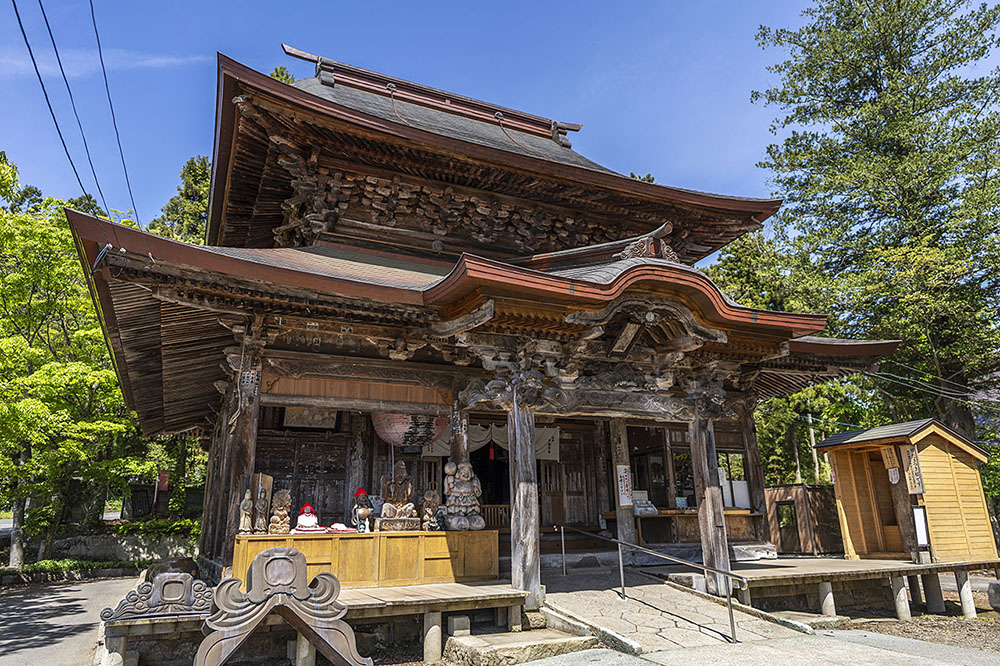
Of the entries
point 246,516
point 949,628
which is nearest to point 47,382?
point 246,516

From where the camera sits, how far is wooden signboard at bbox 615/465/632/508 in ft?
36.9

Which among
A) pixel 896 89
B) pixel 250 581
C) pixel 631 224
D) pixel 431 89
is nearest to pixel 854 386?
pixel 896 89

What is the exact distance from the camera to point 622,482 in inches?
448

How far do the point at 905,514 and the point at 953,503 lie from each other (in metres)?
1.10

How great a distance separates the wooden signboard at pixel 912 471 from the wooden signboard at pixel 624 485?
502 cm

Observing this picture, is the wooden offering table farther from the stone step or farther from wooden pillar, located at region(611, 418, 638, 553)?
wooden pillar, located at region(611, 418, 638, 553)

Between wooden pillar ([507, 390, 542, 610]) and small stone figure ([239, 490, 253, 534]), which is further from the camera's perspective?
wooden pillar ([507, 390, 542, 610])

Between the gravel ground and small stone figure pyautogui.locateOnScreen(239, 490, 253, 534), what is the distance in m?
8.06

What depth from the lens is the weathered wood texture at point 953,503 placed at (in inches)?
434

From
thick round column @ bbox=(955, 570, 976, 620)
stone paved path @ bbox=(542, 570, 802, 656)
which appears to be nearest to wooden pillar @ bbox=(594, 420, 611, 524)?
stone paved path @ bbox=(542, 570, 802, 656)

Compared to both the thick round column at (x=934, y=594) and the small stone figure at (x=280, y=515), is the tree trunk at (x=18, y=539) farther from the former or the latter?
the thick round column at (x=934, y=594)

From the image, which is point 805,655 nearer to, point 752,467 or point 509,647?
point 509,647

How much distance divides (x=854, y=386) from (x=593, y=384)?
45.8 ft

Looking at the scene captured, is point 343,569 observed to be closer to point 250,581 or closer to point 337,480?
point 250,581
